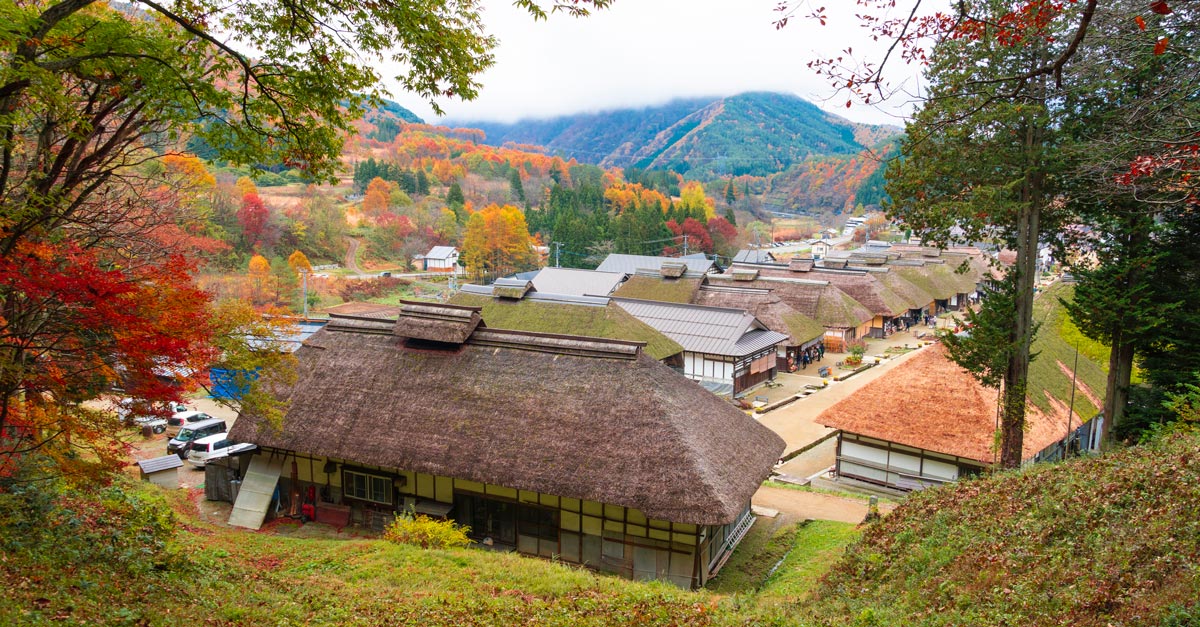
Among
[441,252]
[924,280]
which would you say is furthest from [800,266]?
[441,252]

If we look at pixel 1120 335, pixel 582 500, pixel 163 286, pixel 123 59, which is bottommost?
pixel 582 500

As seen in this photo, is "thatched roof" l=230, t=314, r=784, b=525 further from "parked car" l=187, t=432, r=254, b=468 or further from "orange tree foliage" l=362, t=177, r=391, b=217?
"orange tree foliage" l=362, t=177, r=391, b=217

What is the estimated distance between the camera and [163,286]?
376 inches

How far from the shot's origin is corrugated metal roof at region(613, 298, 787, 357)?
32781 mm

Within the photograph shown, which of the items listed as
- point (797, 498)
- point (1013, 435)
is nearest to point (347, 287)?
point (797, 498)

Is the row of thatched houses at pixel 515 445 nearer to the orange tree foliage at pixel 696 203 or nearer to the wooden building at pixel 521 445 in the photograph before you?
the wooden building at pixel 521 445

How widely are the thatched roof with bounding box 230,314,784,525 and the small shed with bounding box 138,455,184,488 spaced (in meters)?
3.93

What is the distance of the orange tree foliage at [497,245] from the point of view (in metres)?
64.0

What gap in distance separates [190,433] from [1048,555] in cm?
2466

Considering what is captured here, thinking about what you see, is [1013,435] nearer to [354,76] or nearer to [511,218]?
[354,76]

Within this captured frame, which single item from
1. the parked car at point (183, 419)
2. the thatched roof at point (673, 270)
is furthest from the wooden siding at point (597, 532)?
the thatched roof at point (673, 270)

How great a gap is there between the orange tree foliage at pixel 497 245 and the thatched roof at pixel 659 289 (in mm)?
21402

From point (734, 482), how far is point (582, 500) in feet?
10.7

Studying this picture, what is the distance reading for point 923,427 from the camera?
19.6 meters
